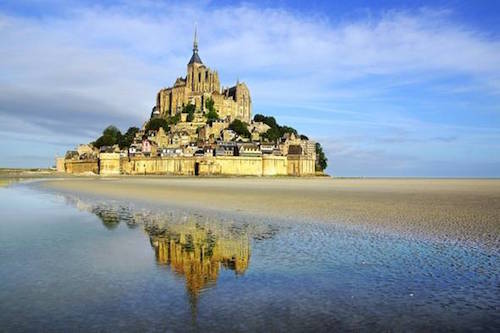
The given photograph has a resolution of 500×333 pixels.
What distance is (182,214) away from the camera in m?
16.2

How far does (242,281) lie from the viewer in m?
7.10

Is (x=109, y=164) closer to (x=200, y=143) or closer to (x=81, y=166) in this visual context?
(x=81, y=166)

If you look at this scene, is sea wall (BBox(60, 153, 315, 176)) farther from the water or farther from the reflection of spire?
the water

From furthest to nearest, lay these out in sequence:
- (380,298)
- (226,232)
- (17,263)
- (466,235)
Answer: (226,232), (466,235), (17,263), (380,298)

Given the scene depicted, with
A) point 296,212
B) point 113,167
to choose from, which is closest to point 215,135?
point 113,167

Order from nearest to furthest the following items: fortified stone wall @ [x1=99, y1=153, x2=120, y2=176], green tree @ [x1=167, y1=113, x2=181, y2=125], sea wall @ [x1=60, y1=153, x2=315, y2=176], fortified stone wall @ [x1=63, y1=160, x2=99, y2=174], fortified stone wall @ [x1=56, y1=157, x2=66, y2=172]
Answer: sea wall @ [x1=60, y1=153, x2=315, y2=176] → fortified stone wall @ [x1=99, y1=153, x2=120, y2=176] → fortified stone wall @ [x1=63, y1=160, x2=99, y2=174] → green tree @ [x1=167, y1=113, x2=181, y2=125] → fortified stone wall @ [x1=56, y1=157, x2=66, y2=172]

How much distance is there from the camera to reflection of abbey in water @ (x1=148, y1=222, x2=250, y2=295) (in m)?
7.55

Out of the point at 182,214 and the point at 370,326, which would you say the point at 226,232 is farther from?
the point at 370,326

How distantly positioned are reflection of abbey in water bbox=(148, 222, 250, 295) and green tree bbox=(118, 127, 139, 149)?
85.2 m

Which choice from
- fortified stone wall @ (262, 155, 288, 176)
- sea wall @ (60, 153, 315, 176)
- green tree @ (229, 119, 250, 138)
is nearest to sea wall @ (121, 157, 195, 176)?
sea wall @ (60, 153, 315, 176)

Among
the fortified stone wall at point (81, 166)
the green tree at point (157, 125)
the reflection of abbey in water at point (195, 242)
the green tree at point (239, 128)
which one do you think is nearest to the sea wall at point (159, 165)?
the fortified stone wall at point (81, 166)

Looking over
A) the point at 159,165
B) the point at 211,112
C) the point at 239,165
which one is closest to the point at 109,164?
the point at 159,165

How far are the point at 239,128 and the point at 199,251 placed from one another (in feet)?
287

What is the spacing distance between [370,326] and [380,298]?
1188 mm
